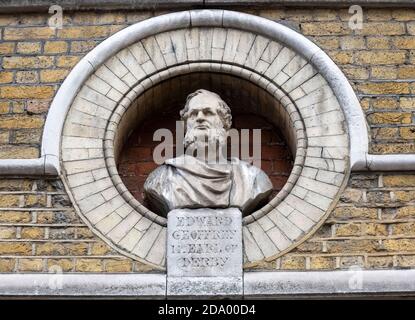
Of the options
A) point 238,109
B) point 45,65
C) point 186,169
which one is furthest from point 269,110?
point 45,65

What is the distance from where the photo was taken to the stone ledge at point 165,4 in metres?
8.40

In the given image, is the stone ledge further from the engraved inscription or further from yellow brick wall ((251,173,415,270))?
the engraved inscription

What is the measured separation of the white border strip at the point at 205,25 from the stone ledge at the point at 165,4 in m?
0.09

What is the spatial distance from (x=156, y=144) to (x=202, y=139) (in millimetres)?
582

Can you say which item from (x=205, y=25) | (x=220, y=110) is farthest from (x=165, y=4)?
(x=220, y=110)

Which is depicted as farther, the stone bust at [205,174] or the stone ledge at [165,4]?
the stone ledge at [165,4]

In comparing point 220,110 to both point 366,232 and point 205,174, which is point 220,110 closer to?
point 205,174

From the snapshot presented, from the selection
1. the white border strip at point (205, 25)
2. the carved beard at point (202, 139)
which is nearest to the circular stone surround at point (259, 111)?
the white border strip at point (205, 25)

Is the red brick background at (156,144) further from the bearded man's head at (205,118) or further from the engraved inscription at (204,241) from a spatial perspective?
the engraved inscription at (204,241)

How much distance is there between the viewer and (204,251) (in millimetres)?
7523

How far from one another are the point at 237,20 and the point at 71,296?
232 cm

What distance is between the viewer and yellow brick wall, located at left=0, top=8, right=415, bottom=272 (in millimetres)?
7543

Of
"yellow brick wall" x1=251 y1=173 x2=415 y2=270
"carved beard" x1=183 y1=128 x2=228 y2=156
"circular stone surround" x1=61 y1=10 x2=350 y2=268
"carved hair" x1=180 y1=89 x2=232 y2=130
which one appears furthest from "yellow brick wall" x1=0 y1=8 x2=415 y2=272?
"carved beard" x1=183 y1=128 x2=228 y2=156

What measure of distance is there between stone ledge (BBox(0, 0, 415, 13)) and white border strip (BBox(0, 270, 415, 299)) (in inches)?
81.0
